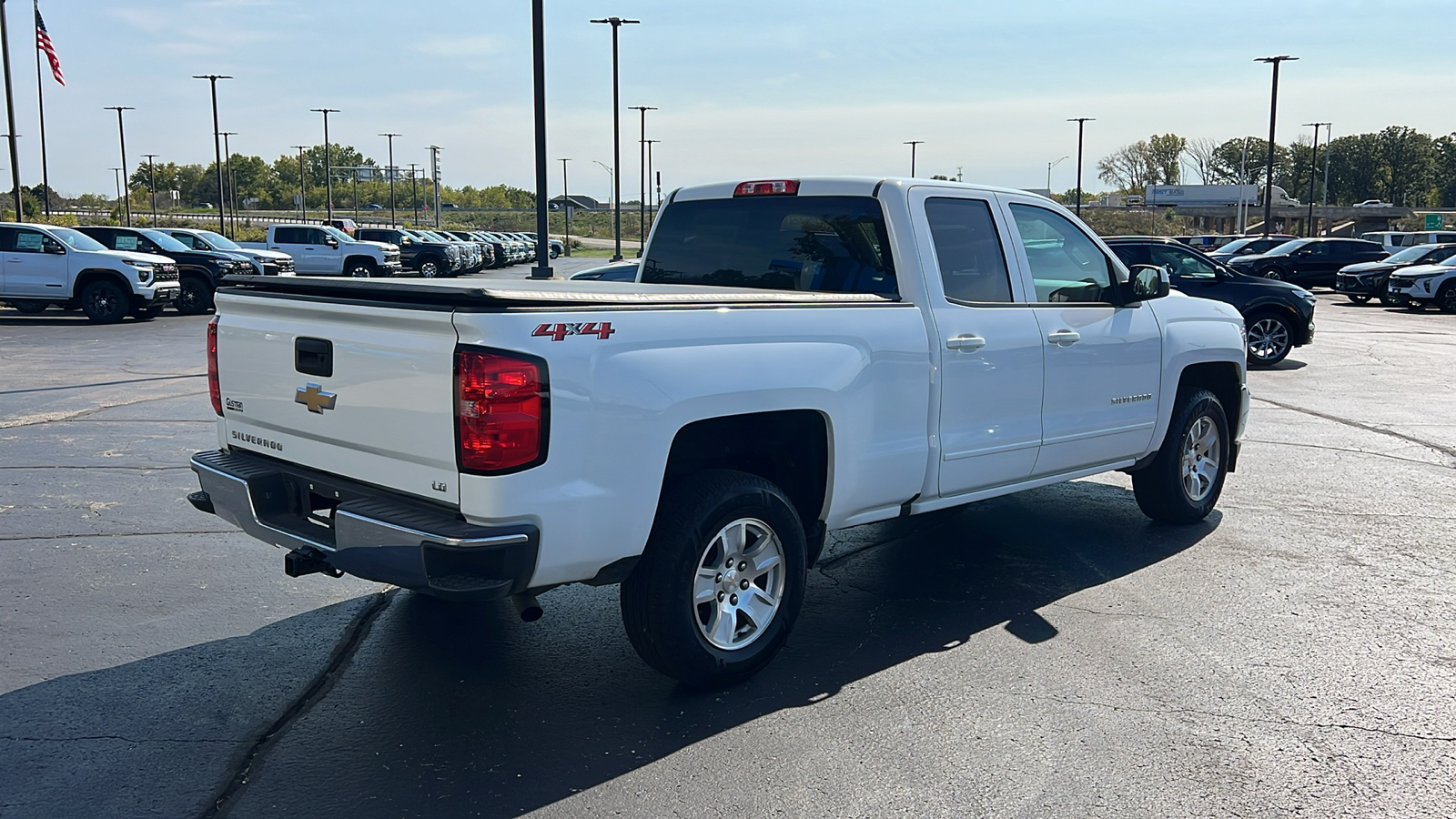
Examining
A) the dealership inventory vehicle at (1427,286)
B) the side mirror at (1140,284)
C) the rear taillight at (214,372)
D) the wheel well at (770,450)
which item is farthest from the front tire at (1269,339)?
the rear taillight at (214,372)

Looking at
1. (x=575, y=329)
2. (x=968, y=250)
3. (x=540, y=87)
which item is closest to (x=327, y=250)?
(x=540, y=87)

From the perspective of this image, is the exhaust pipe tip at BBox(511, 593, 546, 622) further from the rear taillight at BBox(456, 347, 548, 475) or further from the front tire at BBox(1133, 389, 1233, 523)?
the front tire at BBox(1133, 389, 1233, 523)

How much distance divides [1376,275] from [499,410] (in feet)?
101

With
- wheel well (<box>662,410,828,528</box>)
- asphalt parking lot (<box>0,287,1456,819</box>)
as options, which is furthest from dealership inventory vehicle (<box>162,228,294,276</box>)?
wheel well (<box>662,410,828,528</box>)

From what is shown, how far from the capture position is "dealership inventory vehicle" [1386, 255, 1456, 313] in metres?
26.6

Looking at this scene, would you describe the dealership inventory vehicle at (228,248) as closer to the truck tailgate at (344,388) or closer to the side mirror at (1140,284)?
the truck tailgate at (344,388)

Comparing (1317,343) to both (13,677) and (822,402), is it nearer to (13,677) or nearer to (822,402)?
(822,402)

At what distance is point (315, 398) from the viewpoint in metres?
4.22

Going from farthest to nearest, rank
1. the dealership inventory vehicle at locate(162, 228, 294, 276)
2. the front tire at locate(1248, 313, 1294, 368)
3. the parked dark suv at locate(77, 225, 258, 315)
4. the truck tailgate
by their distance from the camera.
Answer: the dealership inventory vehicle at locate(162, 228, 294, 276), the parked dark suv at locate(77, 225, 258, 315), the front tire at locate(1248, 313, 1294, 368), the truck tailgate

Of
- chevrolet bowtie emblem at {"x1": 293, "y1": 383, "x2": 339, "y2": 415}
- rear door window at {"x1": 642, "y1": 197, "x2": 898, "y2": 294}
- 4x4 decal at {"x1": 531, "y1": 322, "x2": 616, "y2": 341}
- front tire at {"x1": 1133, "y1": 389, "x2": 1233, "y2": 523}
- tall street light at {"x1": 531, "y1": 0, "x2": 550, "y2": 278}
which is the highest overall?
tall street light at {"x1": 531, "y1": 0, "x2": 550, "y2": 278}

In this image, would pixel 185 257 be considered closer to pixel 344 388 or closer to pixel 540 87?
pixel 540 87

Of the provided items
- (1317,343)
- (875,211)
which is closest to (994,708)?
(875,211)

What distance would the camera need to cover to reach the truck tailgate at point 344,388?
12.2ft

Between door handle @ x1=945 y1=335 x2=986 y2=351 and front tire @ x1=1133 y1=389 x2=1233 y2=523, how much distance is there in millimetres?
2056
